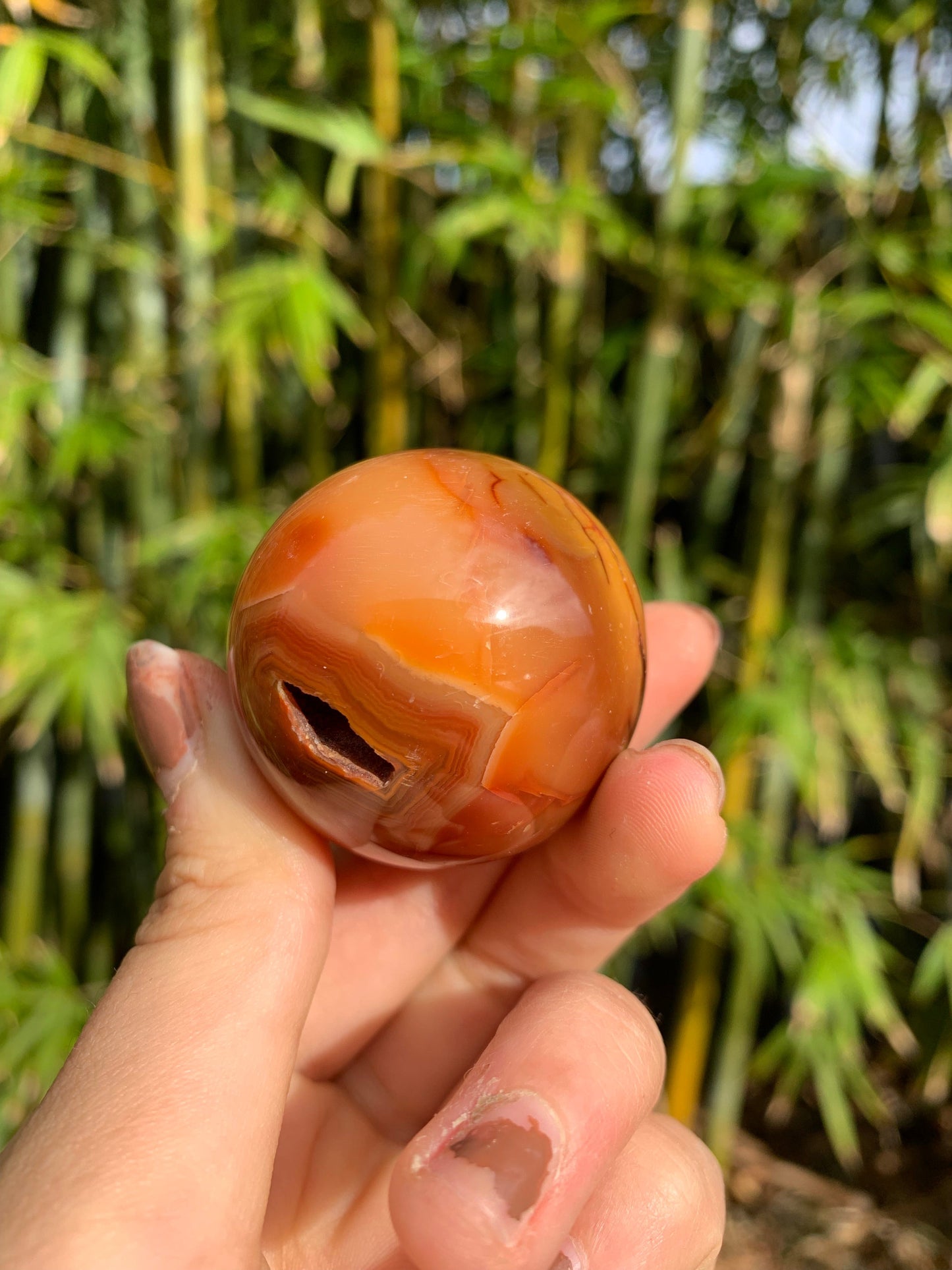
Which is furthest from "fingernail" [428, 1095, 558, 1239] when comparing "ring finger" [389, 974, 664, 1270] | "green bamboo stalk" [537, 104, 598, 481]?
"green bamboo stalk" [537, 104, 598, 481]

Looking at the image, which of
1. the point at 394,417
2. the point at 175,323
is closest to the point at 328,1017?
the point at 394,417

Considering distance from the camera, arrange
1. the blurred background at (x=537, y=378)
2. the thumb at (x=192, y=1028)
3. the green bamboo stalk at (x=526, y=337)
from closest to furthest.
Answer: the thumb at (x=192, y=1028), the blurred background at (x=537, y=378), the green bamboo stalk at (x=526, y=337)

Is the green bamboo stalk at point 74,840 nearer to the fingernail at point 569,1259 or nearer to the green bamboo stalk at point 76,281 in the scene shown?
the green bamboo stalk at point 76,281

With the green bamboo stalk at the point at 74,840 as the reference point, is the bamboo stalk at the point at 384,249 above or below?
above

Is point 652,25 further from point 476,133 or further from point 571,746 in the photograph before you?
point 571,746

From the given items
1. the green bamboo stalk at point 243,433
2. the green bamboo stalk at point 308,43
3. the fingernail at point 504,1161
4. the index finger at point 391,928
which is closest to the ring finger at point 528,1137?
the fingernail at point 504,1161

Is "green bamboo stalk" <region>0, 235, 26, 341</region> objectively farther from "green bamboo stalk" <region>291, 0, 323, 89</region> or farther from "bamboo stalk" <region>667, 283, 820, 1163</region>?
"bamboo stalk" <region>667, 283, 820, 1163</region>
